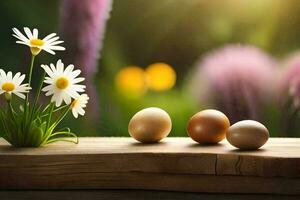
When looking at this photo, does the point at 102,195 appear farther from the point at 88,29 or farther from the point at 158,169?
the point at 88,29

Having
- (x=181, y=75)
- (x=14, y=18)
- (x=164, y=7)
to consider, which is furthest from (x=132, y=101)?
(x=14, y=18)

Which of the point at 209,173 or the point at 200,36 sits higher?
the point at 200,36

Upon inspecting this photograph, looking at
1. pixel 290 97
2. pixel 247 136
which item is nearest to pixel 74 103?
pixel 247 136

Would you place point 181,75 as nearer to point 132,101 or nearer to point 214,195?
point 132,101

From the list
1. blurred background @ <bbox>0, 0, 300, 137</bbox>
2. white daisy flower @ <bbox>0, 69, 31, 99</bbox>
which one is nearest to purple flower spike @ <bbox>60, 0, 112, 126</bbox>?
blurred background @ <bbox>0, 0, 300, 137</bbox>

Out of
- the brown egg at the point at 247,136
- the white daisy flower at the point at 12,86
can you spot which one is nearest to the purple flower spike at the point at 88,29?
the white daisy flower at the point at 12,86

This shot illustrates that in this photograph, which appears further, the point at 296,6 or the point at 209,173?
the point at 296,6
